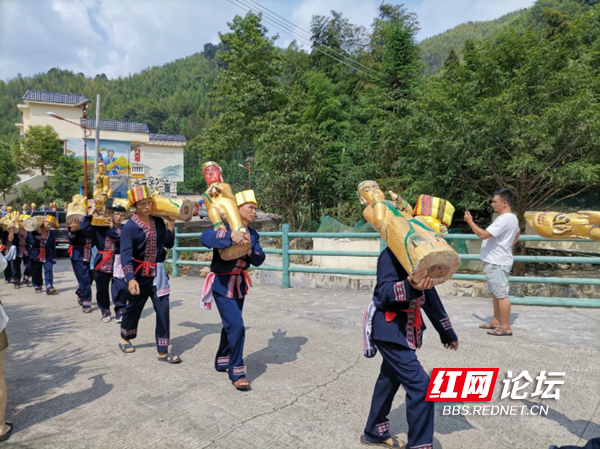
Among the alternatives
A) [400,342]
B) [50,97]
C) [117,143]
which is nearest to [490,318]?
[400,342]

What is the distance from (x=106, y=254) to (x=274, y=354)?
329 cm

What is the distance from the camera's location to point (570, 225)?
2408mm

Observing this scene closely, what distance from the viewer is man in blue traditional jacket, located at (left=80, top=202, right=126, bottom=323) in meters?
6.38

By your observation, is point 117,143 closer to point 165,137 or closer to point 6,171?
point 165,137

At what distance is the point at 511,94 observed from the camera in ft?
35.1

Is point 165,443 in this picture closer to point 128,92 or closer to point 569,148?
point 569,148

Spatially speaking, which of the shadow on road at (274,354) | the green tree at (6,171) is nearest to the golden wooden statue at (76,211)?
the shadow on road at (274,354)

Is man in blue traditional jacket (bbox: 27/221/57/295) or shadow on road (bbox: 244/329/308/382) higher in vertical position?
man in blue traditional jacket (bbox: 27/221/57/295)

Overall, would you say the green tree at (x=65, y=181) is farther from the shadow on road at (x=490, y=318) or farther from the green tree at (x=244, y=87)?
the shadow on road at (x=490, y=318)

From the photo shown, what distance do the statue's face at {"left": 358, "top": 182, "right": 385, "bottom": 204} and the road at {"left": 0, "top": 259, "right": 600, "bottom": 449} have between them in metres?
1.57

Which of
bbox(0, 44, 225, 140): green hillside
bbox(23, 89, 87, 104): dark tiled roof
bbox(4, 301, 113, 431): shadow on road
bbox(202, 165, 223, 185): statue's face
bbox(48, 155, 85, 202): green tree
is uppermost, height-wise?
bbox(0, 44, 225, 140): green hillside

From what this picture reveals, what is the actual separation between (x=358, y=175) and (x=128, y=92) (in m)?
138

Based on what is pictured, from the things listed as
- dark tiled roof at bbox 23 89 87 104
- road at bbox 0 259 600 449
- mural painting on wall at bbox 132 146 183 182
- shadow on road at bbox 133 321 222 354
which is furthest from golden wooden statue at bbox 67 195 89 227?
mural painting on wall at bbox 132 146 183 182

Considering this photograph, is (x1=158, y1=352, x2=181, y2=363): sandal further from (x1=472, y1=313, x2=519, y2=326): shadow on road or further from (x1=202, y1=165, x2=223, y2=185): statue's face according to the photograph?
(x1=472, y1=313, x2=519, y2=326): shadow on road
